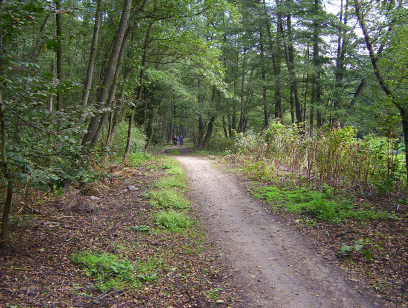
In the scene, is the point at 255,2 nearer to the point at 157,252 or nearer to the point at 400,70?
the point at 400,70

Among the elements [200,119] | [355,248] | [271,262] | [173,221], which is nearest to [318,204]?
[355,248]

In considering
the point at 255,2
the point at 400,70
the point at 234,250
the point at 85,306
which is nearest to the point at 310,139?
the point at 400,70

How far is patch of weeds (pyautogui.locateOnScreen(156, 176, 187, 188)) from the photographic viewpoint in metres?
8.15

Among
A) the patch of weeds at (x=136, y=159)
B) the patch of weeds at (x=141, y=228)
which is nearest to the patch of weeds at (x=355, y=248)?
the patch of weeds at (x=141, y=228)

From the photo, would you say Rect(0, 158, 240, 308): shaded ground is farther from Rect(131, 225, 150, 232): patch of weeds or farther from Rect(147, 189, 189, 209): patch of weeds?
Rect(147, 189, 189, 209): patch of weeds

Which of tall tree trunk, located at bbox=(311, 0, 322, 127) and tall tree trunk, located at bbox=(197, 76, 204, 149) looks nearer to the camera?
tall tree trunk, located at bbox=(311, 0, 322, 127)

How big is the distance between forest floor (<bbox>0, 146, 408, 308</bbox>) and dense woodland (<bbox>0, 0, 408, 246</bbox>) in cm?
70

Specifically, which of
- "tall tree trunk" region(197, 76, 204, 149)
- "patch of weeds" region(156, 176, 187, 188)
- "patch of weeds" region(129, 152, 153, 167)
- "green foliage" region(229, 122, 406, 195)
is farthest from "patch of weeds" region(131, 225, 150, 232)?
"tall tree trunk" region(197, 76, 204, 149)

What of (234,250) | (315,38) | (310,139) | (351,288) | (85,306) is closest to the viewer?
(85,306)

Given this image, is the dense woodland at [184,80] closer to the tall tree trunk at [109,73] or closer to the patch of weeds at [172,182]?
the tall tree trunk at [109,73]

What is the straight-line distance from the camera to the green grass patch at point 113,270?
318cm

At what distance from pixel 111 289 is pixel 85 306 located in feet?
1.45

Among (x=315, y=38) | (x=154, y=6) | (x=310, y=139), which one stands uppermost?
(x=315, y=38)

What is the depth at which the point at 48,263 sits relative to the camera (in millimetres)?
3209
